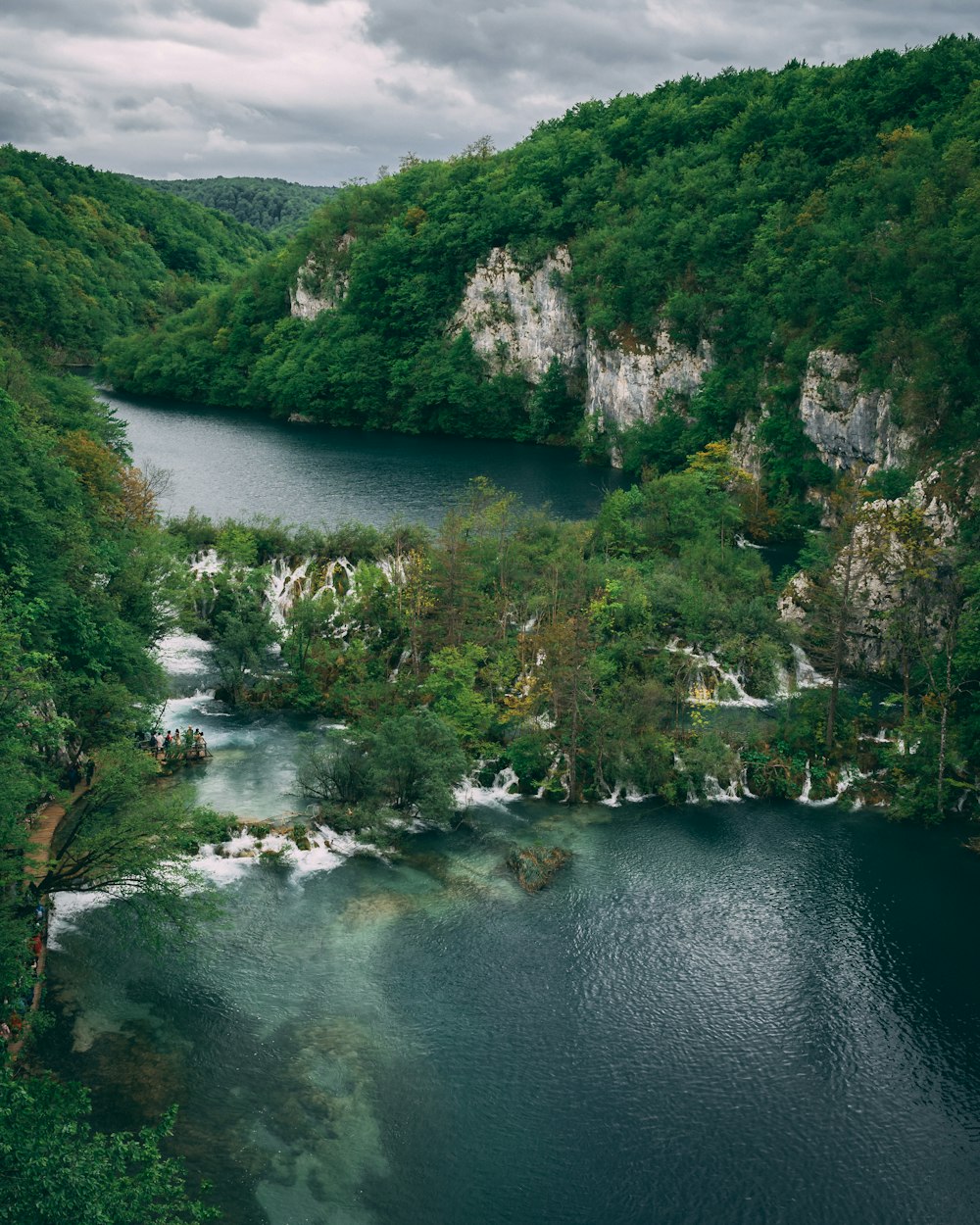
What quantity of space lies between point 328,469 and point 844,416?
42747 mm

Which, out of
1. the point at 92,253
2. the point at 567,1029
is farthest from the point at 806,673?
the point at 92,253

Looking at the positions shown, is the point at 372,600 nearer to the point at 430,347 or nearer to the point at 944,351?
the point at 944,351

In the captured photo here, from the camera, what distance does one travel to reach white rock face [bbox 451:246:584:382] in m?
105

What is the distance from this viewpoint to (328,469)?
88000 millimetres

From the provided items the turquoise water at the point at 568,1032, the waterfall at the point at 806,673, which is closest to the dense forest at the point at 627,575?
the waterfall at the point at 806,673

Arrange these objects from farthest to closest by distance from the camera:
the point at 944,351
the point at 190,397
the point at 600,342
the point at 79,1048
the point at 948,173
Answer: the point at 190,397 < the point at 600,342 < the point at 948,173 < the point at 944,351 < the point at 79,1048

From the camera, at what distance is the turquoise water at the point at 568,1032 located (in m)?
24.0

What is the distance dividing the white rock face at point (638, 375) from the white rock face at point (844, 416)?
56.2 feet

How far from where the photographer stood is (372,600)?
51719mm

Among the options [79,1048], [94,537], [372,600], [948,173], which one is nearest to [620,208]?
[948,173]

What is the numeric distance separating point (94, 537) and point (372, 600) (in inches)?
547

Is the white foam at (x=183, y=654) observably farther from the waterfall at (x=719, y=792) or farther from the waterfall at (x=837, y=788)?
the waterfall at (x=837, y=788)

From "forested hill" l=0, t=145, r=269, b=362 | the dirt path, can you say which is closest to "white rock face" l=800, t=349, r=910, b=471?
the dirt path

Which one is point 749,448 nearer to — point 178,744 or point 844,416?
point 844,416
